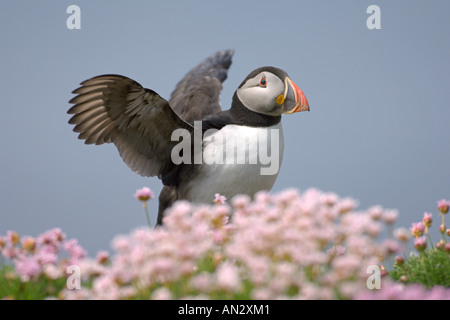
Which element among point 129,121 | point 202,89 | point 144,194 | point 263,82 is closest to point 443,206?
point 263,82

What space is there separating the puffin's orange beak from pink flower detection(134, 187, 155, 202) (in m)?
1.98

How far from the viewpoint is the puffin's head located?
4633 mm

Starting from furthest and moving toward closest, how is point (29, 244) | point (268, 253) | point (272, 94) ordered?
1. point (272, 94)
2. point (29, 244)
3. point (268, 253)

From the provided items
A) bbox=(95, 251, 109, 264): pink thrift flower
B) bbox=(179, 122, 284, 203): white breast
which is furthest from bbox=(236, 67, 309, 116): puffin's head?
bbox=(95, 251, 109, 264): pink thrift flower

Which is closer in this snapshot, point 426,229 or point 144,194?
point 144,194

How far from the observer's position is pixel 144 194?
10.5ft

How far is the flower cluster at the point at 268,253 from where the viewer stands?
212 cm

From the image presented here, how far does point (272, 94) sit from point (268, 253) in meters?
2.63

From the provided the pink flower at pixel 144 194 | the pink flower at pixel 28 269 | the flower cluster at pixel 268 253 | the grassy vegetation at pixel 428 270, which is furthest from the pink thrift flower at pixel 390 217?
the pink flower at pixel 28 269

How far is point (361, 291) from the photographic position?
2238 mm

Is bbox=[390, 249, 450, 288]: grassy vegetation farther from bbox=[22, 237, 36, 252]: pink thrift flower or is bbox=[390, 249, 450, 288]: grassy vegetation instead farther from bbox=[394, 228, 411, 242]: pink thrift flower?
bbox=[22, 237, 36, 252]: pink thrift flower

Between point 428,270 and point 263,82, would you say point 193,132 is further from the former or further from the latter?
point 428,270
